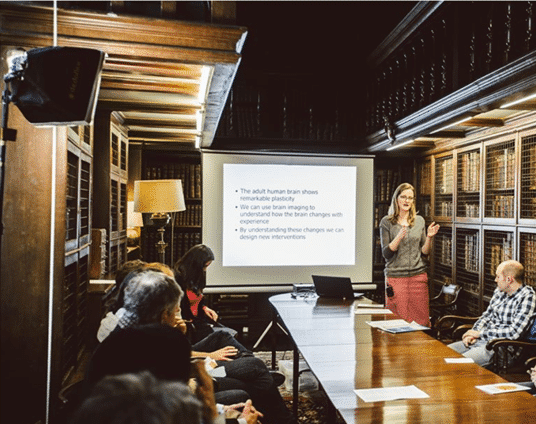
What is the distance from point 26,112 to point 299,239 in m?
4.15

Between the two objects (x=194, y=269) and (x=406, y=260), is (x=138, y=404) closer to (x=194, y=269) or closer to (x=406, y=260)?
(x=194, y=269)

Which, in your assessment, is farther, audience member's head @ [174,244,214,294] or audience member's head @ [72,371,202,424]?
audience member's head @ [174,244,214,294]

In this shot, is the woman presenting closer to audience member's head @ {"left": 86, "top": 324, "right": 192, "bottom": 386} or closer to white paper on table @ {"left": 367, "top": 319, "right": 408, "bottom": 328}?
white paper on table @ {"left": 367, "top": 319, "right": 408, "bottom": 328}

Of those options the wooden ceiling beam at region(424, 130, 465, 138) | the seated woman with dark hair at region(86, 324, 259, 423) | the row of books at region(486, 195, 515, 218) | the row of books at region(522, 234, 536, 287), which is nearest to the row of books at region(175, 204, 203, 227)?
the wooden ceiling beam at region(424, 130, 465, 138)

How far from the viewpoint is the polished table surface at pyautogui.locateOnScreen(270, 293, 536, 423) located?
1822 mm

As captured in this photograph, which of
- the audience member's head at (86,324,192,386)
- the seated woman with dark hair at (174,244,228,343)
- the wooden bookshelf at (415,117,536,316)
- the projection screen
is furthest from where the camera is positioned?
the projection screen

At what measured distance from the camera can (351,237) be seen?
19.9 feet

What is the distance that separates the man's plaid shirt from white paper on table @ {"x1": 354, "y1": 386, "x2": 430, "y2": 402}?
179 cm

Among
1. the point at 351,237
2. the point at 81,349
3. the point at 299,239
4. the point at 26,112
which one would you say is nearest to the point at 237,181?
the point at 299,239

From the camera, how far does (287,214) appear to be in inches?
228

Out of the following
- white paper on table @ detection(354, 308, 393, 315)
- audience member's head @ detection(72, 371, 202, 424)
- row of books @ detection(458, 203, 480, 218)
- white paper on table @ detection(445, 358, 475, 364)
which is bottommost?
white paper on table @ detection(354, 308, 393, 315)

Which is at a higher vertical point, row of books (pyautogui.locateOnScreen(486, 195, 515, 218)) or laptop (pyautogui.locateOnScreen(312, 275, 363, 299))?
row of books (pyautogui.locateOnScreen(486, 195, 515, 218))

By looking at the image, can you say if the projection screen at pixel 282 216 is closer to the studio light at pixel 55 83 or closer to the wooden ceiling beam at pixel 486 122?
the wooden ceiling beam at pixel 486 122

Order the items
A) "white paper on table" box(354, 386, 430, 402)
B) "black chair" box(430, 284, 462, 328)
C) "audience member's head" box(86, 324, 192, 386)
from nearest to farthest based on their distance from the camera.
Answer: "audience member's head" box(86, 324, 192, 386), "white paper on table" box(354, 386, 430, 402), "black chair" box(430, 284, 462, 328)
